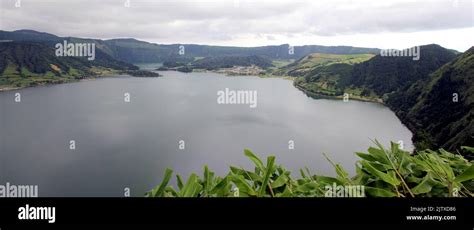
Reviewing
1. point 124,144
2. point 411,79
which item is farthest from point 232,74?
point 124,144

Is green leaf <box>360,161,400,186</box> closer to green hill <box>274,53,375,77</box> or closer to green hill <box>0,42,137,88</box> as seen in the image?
green hill <box>0,42,137,88</box>

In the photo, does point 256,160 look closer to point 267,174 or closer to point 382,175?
point 267,174

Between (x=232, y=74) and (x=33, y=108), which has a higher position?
(x=232, y=74)

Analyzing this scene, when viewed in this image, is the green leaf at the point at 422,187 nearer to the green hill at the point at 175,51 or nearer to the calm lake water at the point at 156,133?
the calm lake water at the point at 156,133
